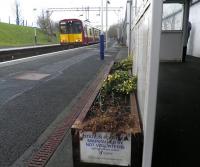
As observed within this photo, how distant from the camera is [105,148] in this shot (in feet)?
10.5

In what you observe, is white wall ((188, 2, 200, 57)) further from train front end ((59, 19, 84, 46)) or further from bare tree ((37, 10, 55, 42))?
bare tree ((37, 10, 55, 42))

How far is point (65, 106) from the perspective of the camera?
645cm

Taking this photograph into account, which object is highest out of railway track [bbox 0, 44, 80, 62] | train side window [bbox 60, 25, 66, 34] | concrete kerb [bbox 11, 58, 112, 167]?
train side window [bbox 60, 25, 66, 34]

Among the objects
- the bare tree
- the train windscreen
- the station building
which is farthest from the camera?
the bare tree

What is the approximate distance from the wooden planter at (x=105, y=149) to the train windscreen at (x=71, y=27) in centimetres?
2837

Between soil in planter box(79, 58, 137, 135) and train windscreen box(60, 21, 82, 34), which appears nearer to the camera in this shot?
soil in planter box(79, 58, 137, 135)

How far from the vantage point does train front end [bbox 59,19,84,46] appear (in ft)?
102

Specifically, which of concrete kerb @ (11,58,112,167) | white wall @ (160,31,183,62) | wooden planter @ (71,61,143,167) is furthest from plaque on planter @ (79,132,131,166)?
white wall @ (160,31,183,62)

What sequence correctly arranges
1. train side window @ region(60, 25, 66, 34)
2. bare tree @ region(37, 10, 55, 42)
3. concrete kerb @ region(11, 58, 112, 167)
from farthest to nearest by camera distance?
bare tree @ region(37, 10, 55, 42)
train side window @ region(60, 25, 66, 34)
concrete kerb @ region(11, 58, 112, 167)

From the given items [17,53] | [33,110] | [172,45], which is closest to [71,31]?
[17,53]

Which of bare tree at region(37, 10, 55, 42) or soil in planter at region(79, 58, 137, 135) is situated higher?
bare tree at region(37, 10, 55, 42)

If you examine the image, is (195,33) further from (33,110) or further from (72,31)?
(72,31)

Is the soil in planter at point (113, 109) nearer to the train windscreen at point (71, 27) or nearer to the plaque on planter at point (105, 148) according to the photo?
the plaque on planter at point (105, 148)

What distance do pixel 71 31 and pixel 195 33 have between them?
54.5 ft
